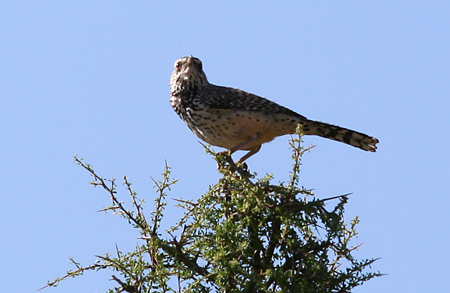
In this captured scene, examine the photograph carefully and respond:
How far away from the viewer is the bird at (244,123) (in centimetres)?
637

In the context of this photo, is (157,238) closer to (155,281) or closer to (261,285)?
(155,281)

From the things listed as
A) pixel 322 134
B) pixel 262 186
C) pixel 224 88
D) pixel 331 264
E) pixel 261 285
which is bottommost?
pixel 261 285

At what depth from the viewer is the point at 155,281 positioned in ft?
11.8

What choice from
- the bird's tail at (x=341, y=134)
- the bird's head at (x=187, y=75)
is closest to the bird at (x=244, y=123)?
the bird's tail at (x=341, y=134)

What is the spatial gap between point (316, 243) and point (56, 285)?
1.35 meters

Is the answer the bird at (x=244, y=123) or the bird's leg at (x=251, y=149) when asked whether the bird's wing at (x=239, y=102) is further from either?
the bird's leg at (x=251, y=149)

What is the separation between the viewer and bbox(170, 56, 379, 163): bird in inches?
251

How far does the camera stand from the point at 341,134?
6512 millimetres

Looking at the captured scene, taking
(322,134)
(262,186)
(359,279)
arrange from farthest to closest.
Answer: (322,134) < (262,186) < (359,279)

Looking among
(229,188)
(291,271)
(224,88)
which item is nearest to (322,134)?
(224,88)

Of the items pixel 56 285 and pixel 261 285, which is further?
pixel 56 285

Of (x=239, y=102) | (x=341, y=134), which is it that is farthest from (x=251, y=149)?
(x=341, y=134)

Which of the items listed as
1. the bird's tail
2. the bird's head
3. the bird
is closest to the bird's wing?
the bird

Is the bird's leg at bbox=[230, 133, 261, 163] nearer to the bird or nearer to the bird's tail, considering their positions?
the bird
